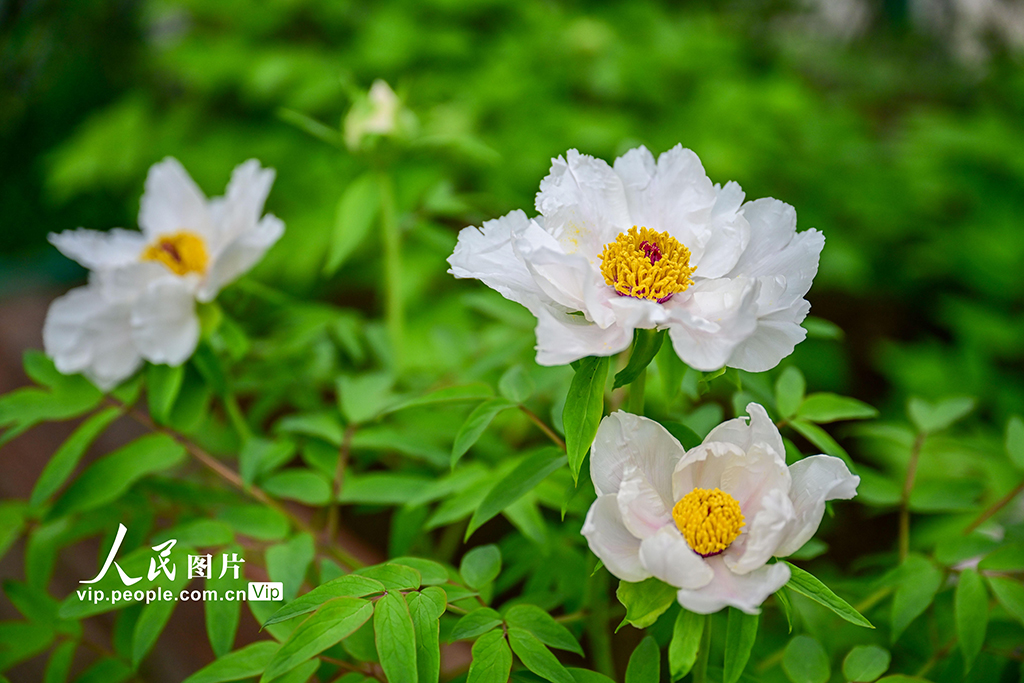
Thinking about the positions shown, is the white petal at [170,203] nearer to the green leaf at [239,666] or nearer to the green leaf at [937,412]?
the green leaf at [239,666]

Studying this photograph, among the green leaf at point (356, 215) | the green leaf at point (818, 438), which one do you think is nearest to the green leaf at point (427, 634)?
the green leaf at point (818, 438)

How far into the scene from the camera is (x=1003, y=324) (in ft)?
4.23

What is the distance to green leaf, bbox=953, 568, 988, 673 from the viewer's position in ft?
1.21

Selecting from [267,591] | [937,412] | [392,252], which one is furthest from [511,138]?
[267,591]

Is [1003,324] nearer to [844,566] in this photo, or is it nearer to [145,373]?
[844,566]

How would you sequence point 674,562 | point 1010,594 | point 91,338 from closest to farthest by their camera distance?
point 674,562
point 1010,594
point 91,338

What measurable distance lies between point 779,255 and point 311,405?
17.2 inches

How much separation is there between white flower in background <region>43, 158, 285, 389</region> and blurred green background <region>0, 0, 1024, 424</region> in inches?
24.8

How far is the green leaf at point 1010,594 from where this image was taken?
0.38 metres

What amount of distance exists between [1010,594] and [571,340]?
29 cm

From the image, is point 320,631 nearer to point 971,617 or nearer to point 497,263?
point 497,263

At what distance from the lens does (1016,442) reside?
457 mm

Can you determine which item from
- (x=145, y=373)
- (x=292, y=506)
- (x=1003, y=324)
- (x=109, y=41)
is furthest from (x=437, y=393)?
Answer: (x=109, y=41)

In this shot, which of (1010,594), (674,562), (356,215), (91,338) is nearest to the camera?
(674,562)
